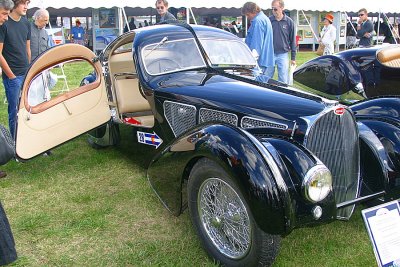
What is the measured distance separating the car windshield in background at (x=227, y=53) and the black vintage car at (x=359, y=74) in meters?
1.67

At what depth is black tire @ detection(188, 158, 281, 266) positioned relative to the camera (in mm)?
2686

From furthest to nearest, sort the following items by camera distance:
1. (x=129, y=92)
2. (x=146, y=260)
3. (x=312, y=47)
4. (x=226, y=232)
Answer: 1. (x=312, y=47)
2. (x=129, y=92)
3. (x=146, y=260)
4. (x=226, y=232)

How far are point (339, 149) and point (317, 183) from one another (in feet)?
2.14

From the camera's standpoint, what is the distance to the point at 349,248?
327 centimetres

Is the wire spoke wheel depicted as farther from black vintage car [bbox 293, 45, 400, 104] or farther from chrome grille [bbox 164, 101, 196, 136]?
black vintage car [bbox 293, 45, 400, 104]

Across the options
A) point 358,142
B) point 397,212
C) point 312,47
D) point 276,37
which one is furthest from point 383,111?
point 312,47

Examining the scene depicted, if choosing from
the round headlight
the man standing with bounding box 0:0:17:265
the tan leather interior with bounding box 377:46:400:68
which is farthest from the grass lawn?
the tan leather interior with bounding box 377:46:400:68

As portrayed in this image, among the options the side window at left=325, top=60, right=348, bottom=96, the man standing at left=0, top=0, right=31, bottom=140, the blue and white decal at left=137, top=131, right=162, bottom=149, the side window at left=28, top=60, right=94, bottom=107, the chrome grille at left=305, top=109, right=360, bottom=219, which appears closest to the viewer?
the chrome grille at left=305, top=109, right=360, bottom=219

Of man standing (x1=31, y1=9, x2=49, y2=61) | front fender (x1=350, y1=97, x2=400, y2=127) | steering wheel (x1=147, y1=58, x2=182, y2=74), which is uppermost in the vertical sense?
man standing (x1=31, y1=9, x2=49, y2=61)

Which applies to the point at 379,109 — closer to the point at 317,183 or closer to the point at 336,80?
the point at 317,183

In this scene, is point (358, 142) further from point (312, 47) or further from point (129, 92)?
point (312, 47)

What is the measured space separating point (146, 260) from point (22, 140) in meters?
2.08

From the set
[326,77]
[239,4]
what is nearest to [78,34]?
[239,4]

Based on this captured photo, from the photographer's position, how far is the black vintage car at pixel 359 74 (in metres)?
5.57
